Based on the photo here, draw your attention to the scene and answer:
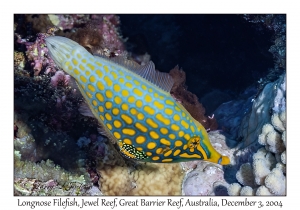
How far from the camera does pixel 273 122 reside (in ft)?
14.3

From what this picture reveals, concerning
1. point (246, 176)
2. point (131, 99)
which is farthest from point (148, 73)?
point (246, 176)

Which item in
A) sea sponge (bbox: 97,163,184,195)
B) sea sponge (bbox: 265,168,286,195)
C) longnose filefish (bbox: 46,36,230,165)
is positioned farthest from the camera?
sea sponge (bbox: 97,163,184,195)

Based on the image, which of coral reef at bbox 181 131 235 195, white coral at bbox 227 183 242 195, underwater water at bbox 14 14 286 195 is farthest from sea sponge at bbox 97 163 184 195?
white coral at bbox 227 183 242 195

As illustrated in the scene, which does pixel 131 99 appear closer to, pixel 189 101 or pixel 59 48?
pixel 59 48

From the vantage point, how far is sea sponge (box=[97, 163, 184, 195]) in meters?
4.71

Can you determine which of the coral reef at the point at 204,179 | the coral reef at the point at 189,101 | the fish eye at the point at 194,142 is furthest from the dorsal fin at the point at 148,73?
the coral reef at the point at 189,101

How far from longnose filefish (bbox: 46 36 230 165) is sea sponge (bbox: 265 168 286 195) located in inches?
58.1

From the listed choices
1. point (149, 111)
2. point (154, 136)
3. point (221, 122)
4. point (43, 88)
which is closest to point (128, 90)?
point (149, 111)

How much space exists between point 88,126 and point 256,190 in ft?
9.18

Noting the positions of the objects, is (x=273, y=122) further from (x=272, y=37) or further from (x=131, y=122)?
(x=272, y=37)

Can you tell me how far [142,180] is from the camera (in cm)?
482

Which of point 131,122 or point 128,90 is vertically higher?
point 128,90

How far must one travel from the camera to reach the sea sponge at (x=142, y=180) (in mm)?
4715
